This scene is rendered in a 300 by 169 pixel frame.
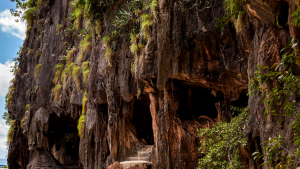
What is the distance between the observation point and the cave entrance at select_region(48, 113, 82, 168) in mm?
23219

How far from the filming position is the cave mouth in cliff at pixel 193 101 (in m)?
11.7

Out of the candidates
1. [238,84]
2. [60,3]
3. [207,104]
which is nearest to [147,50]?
[238,84]

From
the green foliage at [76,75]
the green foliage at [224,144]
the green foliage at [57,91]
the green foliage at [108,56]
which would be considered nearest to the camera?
the green foliage at [224,144]

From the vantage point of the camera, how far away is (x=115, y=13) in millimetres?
13203

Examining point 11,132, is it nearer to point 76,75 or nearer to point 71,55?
point 71,55

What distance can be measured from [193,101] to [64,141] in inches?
683

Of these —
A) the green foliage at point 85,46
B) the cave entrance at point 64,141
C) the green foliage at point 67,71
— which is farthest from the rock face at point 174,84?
the cave entrance at point 64,141

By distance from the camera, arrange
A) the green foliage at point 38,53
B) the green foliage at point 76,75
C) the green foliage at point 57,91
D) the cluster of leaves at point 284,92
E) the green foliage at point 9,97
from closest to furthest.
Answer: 1. the cluster of leaves at point 284,92
2. the green foliage at point 76,75
3. the green foliage at point 57,91
4. the green foliage at point 38,53
5. the green foliage at point 9,97

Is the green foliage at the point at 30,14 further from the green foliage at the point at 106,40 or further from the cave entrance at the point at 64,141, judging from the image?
the green foliage at the point at 106,40

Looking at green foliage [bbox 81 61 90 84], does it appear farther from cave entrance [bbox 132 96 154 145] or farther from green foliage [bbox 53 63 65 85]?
green foliage [bbox 53 63 65 85]

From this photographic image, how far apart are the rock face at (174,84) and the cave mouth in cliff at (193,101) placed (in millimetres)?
41

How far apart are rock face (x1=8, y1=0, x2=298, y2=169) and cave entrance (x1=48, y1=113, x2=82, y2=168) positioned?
15.1 ft

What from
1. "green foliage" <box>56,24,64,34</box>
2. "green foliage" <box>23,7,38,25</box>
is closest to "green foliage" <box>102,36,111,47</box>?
"green foliage" <box>56,24,64,34</box>

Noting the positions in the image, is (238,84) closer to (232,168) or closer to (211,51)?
(211,51)
